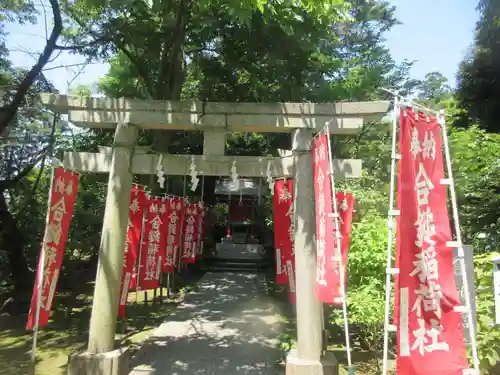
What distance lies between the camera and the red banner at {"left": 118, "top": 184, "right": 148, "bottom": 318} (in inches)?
287

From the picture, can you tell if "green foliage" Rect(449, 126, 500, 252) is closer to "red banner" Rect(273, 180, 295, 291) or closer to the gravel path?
"red banner" Rect(273, 180, 295, 291)

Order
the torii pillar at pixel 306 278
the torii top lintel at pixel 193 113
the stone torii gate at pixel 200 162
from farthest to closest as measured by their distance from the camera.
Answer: the torii top lintel at pixel 193 113, the stone torii gate at pixel 200 162, the torii pillar at pixel 306 278

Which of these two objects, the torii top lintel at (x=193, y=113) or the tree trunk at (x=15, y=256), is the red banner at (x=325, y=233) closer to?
the torii top lintel at (x=193, y=113)

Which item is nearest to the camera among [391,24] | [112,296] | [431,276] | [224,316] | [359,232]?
[431,276]

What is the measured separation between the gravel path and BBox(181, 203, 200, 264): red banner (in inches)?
54.1

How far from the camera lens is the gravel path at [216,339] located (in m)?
6.45

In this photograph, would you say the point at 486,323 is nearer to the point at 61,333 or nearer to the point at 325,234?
the point at 325,234

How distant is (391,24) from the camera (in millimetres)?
16891

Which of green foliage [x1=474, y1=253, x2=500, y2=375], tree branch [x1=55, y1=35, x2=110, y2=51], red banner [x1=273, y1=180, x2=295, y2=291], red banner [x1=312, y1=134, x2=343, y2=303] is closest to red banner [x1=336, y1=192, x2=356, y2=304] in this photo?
red banner [x1=312, y1=134, x2=343, y2=303]

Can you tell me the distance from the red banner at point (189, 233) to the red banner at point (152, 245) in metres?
3.80

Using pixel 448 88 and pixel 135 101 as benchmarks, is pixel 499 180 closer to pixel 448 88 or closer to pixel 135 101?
pixel 135 101

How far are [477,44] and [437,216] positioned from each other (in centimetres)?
2024

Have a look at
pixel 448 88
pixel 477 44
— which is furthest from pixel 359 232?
pixel 448 88

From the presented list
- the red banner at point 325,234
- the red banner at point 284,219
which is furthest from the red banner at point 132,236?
the red banner at point 325,234
